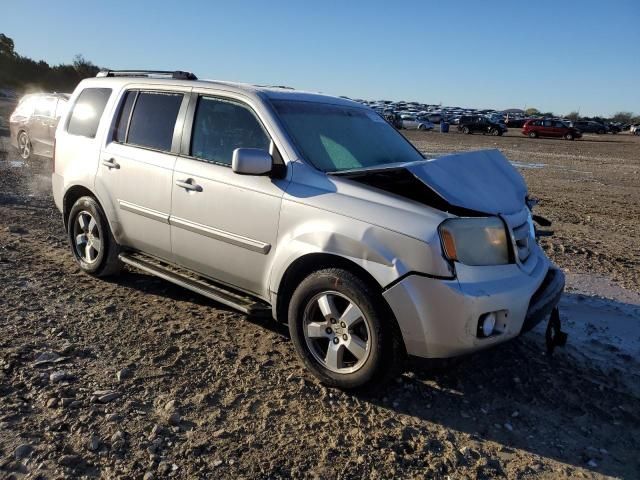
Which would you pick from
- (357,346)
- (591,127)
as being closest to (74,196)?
(357,346)

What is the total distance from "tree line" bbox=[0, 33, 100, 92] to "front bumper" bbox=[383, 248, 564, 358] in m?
58.0

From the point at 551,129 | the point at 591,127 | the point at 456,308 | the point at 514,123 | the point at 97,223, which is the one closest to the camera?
the point at 456,308

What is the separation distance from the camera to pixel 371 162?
4.36 meters

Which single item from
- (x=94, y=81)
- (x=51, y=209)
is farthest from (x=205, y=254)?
(x=51, y=209)

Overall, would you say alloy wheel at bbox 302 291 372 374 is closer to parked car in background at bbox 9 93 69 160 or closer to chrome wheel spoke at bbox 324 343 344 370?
chrome wheel spoke at bbox 324 343 344 370

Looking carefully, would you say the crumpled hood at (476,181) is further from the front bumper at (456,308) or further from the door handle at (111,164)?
the door handle at (111,164)

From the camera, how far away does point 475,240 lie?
3352 millimetres

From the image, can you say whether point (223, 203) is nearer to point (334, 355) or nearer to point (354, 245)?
point (354, 245)

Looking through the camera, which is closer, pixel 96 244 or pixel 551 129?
pixel 96 244

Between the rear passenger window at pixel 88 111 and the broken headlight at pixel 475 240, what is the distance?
3583 mm

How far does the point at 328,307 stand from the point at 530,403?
1437 millimetres

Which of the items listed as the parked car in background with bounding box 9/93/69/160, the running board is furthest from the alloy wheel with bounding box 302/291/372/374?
the parked car in background with bounding box 9/93/69/160

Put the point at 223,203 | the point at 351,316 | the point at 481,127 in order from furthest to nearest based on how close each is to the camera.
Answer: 1. the point at 481,127
2. the point at 223,203
3. the point at 351,316

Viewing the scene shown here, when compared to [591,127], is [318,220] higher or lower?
lower
